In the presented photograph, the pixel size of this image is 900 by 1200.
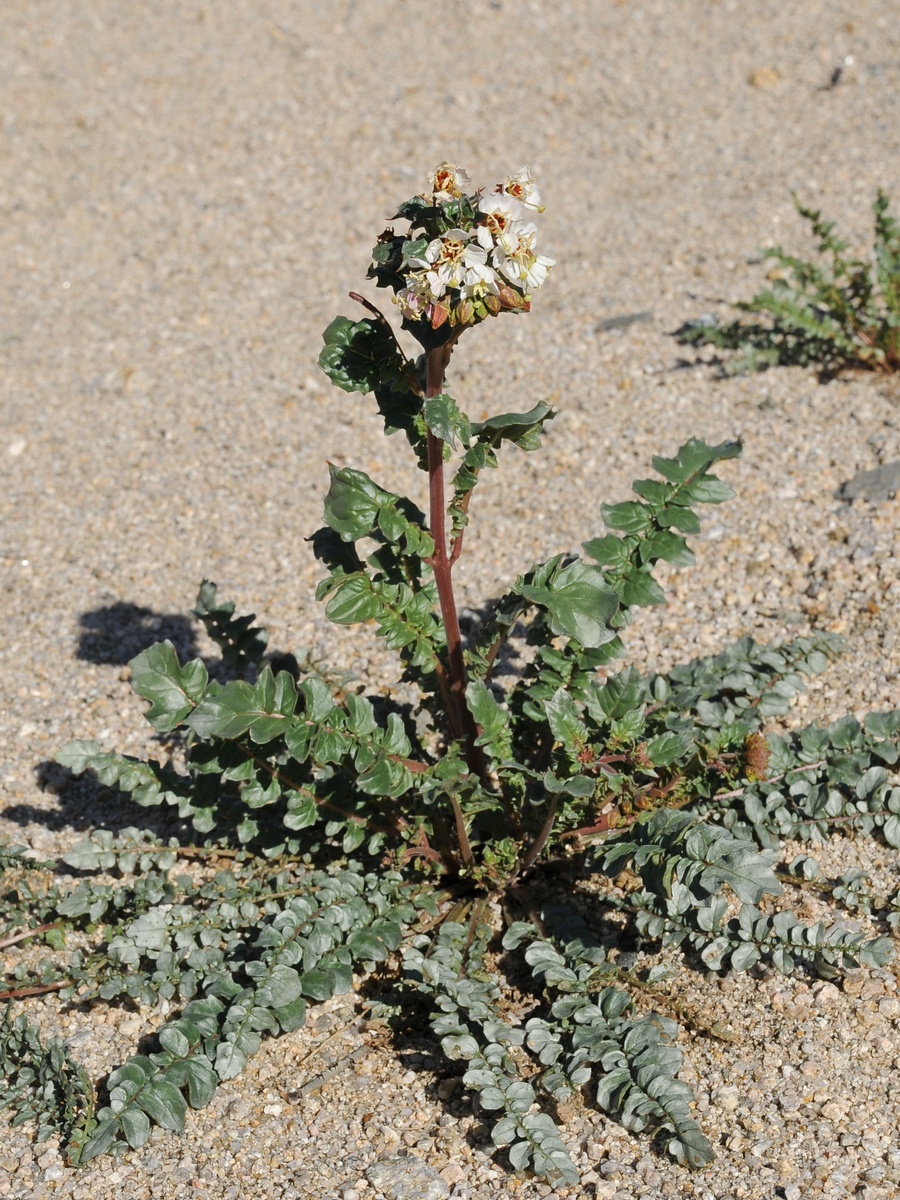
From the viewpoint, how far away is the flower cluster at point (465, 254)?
2.25 metres

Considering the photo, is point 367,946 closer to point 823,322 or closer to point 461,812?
point 461,812

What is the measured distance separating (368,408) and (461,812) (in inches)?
106

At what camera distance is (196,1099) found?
256cm

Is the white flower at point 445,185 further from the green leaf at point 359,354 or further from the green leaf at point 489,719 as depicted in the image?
the green leaf at point 489,719

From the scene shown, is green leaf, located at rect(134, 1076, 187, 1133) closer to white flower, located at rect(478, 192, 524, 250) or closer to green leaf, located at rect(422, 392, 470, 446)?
green leaf, located at rect(422, 392, 470, 446)

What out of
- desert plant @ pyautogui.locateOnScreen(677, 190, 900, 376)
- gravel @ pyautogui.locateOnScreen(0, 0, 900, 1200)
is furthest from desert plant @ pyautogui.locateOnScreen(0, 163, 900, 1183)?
→ desert plant @ pyautogui.locateOnScreen(677, 190, 900, 376)

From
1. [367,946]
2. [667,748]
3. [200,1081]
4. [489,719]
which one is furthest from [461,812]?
[200,1081]

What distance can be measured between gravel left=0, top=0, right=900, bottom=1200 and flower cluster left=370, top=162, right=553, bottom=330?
1.65m

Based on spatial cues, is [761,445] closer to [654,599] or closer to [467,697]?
[654,599]

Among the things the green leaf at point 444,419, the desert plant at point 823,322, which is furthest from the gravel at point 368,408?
the green leaf at point 444,419

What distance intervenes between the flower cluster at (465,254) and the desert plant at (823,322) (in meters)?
2.68

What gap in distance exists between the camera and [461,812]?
2967 mm

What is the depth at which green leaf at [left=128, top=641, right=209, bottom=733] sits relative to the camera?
2.86 m

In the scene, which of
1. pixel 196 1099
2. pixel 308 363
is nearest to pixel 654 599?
pixel 196 1099
